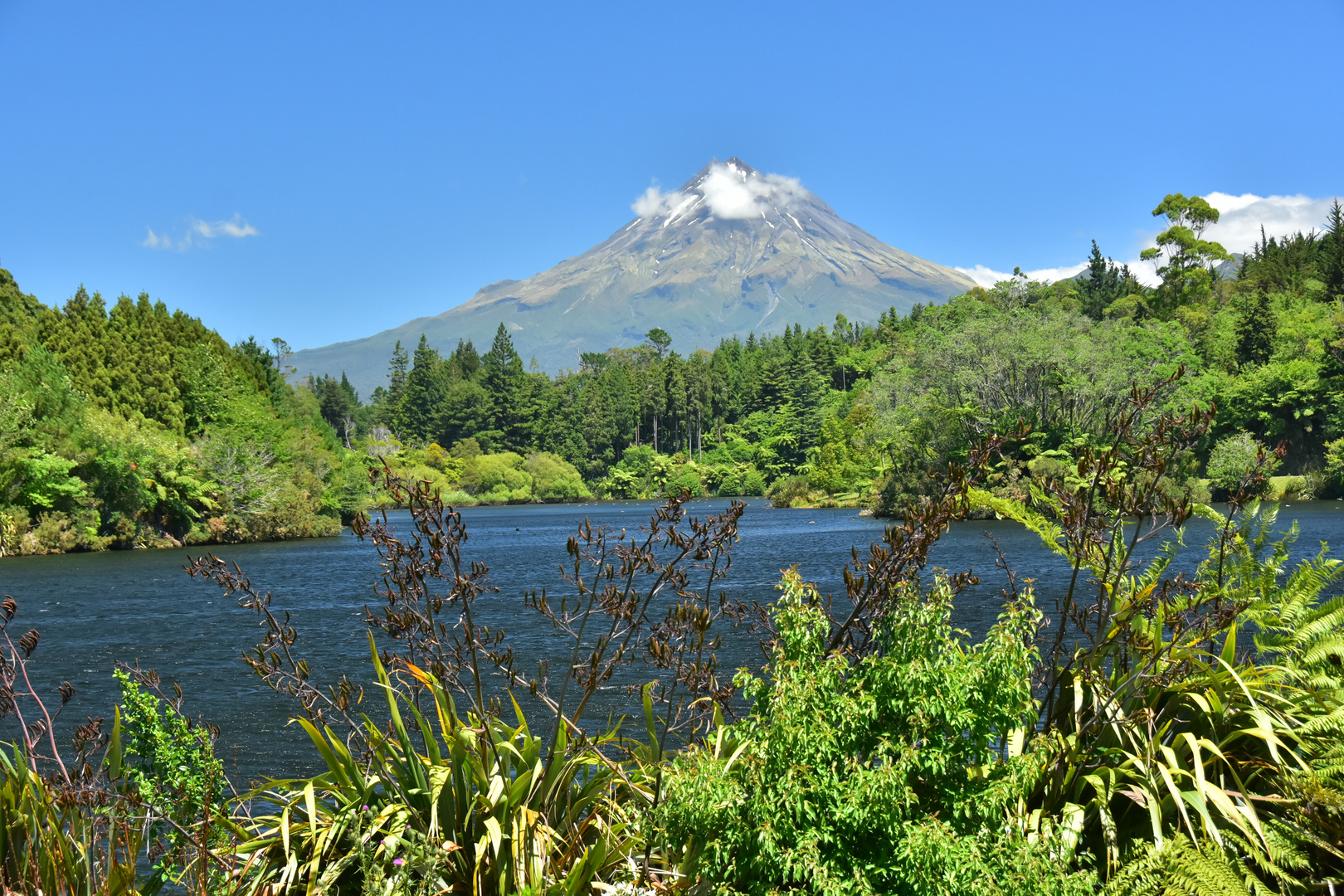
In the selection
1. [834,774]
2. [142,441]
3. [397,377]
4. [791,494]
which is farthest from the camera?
[397,377]

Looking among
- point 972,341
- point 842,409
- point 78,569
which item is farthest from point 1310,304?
point 78,569

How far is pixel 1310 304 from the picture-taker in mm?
57875

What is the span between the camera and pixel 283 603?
25406 millimetres

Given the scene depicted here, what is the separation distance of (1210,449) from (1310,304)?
1164 centimetres

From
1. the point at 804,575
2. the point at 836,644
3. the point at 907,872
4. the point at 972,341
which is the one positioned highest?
the point at 972,341

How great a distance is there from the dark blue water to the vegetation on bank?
2044mm

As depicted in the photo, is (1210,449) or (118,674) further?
(1210,449)

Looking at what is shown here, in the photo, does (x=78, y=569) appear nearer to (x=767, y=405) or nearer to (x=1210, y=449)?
(x=1210, y=449)

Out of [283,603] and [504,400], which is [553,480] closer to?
[504,400]

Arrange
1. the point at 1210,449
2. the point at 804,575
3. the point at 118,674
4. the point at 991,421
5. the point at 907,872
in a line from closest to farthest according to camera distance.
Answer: the point at 907,872 → the point at 118,674 → the point at 804,575 → the point at 991,421 → the point at 1210,449

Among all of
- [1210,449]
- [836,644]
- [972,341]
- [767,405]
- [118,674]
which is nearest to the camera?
[118,674]

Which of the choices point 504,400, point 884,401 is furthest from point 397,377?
point 884,401

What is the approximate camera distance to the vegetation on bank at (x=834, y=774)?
3.33 metres

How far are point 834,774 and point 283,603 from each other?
2448cm
